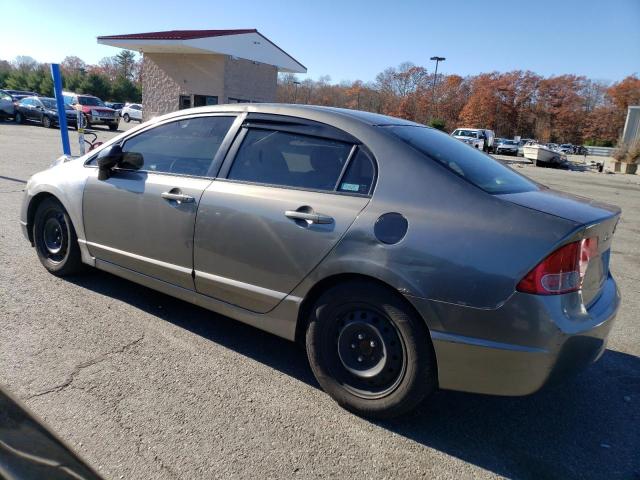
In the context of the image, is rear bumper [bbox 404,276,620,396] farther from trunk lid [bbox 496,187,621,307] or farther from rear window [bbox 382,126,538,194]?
rear window [bbox 382,126,538,194]

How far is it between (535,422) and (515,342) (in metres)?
0.86

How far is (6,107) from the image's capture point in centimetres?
2827

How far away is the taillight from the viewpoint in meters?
2.16

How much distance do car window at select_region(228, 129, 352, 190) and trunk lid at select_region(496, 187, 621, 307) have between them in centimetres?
96

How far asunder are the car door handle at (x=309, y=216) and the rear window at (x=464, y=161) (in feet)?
2.13

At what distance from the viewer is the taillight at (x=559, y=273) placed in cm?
216

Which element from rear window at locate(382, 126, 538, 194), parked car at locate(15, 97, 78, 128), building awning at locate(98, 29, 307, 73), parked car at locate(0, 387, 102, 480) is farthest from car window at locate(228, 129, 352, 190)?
parked car at locate(15, 97, 78, 128)

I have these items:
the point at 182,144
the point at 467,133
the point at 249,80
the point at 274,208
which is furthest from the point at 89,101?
the point at 274,208

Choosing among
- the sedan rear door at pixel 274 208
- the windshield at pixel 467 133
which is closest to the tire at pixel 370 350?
the sedan rear door at pixel 274 208

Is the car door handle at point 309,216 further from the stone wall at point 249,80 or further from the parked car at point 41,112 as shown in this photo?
the parked car at point 41,112

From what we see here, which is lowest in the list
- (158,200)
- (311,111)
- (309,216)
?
(158,200)

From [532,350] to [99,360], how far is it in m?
2.56

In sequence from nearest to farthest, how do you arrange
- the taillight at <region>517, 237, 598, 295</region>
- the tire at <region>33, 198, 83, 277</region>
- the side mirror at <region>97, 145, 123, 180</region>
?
the taillight at <region>517, 237, 598, 295</region> → the side mirror at <region>97, 145, 123, 180</region> → the tire at <region>33, 198, 83, 277</region>

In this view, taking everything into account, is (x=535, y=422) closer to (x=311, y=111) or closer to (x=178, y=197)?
(x=311, y=111)
